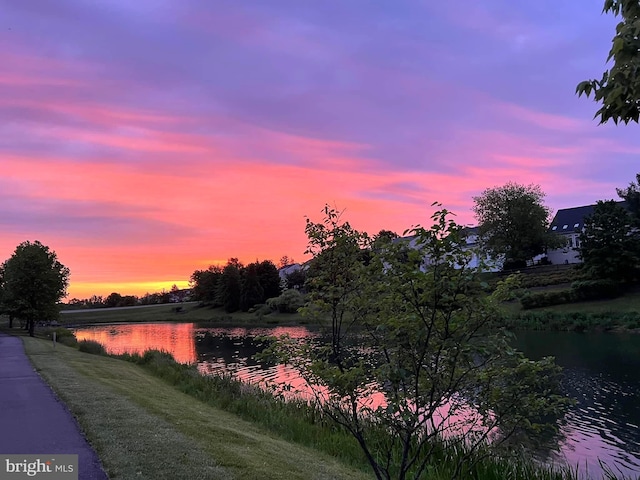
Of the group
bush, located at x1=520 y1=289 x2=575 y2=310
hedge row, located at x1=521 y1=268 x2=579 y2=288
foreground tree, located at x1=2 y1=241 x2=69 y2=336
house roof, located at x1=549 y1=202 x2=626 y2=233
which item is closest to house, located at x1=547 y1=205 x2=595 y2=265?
house roof, located at x1=549 y1=202 x2=626 y2=233

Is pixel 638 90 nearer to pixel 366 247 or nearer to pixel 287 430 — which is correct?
pixel 366 247

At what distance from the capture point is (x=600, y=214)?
5688cm

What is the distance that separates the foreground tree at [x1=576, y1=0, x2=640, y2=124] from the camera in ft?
10.6

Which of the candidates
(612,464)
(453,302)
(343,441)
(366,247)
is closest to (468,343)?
(453,302)

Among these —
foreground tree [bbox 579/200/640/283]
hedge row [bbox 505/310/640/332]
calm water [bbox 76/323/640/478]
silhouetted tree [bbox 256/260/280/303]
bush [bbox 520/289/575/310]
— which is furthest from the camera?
silhouetted tree [bbox 256/260/280/303]

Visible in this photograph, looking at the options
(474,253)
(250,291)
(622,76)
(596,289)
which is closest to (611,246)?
(596,289)

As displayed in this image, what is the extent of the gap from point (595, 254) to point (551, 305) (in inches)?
342

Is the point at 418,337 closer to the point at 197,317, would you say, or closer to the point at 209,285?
the point at 197,317

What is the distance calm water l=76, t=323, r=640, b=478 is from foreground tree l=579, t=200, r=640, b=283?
17.2m

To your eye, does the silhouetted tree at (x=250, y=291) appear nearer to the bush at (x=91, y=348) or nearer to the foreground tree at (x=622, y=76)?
the bush at (x=91, y=348)

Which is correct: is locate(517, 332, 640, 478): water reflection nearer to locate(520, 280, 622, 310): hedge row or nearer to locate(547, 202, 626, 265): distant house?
locate(520, 280, 622, 310): hedge row

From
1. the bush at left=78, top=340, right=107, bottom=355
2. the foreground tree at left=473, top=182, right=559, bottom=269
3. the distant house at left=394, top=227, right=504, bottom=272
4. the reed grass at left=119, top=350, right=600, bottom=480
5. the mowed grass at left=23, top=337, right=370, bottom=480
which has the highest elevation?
the foreground tree at left=473, top=182, right=559, bottom=269

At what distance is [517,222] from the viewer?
8062 cm

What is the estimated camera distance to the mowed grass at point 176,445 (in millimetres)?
6594
